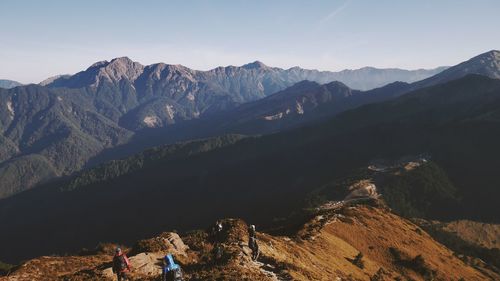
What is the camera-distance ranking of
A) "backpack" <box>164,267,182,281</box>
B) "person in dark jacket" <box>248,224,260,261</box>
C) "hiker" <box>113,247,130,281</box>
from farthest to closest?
"person in dark jacket" <box>248,224,260,261</box> < "hiker" <box>113,247,130,281</box> < "backpack" <box>164,267,182,281</box>

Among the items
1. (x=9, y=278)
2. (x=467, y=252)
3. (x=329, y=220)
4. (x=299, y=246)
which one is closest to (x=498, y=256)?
(x=467, y=252)


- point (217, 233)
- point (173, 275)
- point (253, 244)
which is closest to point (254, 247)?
point (253, 244)

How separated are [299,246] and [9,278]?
2979 centimetres

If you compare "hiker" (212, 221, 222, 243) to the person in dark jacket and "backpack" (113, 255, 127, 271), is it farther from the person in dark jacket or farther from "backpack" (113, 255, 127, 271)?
"backpack" (113, 255, 127, 271)

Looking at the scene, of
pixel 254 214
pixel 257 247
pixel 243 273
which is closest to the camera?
pixel 243 273

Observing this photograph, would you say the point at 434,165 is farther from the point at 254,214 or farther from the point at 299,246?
the point at 299,246

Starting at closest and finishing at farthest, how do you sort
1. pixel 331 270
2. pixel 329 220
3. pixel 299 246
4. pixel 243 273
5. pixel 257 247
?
1. pixel 243 273
2. pixel 257 247
3. pixel 331 270
4. pixel 299 246
5. pixel 329 220

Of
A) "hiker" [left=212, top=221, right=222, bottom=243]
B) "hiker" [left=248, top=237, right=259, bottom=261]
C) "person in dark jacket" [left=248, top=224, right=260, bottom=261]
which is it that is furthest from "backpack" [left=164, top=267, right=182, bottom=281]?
"hiker" [left=212, top=221, right=222, bottom=243]

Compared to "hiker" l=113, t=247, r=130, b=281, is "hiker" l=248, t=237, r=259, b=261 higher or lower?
lower

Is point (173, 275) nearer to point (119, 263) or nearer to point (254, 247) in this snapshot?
point (119, 263)

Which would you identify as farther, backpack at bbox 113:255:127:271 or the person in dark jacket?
the person in dark jacket

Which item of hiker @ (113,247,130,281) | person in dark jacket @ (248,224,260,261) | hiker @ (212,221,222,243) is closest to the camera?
hiker @ (113,247,130,281)

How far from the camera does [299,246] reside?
49.4 m

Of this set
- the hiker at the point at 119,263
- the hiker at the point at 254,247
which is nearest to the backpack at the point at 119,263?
the hiker at the point at 119,263
